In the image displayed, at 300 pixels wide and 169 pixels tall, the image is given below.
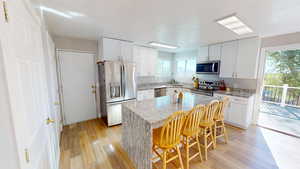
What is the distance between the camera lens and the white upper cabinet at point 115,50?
3061mm

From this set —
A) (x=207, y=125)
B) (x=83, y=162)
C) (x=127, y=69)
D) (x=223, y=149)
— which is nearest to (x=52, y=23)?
(x=127, y=69)

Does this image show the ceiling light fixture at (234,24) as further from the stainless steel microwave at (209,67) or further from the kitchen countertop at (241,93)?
the kitchen countertop at (241,93)

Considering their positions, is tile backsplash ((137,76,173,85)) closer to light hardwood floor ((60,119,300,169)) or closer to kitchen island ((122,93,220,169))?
light hardwood floor ((60,119,300,169))

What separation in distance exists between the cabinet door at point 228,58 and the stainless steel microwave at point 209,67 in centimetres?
14

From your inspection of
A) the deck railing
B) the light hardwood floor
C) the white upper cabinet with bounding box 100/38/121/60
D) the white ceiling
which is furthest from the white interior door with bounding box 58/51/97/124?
the deck railing

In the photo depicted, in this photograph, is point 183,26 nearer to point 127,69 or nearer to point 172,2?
point 172,2

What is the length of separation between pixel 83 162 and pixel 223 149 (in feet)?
8.45

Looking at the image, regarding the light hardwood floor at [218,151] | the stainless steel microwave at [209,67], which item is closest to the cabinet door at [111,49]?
the light hardwood floor at [218,151]

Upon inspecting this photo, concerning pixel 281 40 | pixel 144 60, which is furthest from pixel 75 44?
pixel 281 40

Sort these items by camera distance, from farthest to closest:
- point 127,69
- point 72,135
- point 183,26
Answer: point 127,69 < point 72,135 < point 183,26

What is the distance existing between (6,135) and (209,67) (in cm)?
432

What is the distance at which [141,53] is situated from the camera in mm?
4164

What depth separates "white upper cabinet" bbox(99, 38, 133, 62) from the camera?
3061mm

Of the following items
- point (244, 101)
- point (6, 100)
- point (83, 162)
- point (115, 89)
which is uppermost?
point (6, 100)
